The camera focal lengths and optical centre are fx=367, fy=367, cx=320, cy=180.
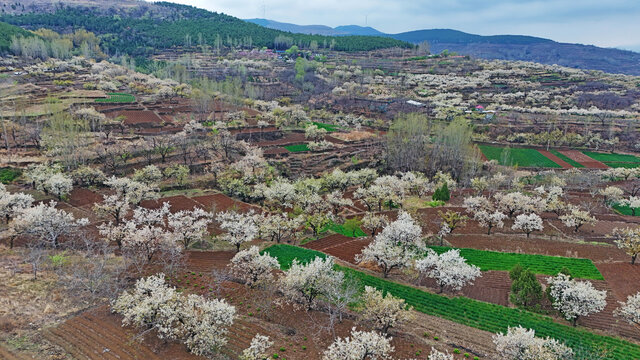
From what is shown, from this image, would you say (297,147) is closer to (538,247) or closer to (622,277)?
(538,247)

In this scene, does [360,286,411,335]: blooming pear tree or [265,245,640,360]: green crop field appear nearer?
[360,286,411,335]: blooming pear tree

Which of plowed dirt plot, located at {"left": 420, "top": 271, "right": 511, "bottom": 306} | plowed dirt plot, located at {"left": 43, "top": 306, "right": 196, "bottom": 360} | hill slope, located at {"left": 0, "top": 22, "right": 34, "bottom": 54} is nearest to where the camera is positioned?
plowed dirt plot, located at {"left": 43, "top": 306, "right": 196, "bottom": 360}

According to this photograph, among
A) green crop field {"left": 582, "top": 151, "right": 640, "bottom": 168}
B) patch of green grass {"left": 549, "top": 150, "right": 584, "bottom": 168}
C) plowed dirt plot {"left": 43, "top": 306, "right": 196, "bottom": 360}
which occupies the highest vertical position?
green crop field {"left": 582, "top": 151, "right": 640, "bottom": 168}

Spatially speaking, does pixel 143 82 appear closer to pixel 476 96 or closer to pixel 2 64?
pixel 2 64

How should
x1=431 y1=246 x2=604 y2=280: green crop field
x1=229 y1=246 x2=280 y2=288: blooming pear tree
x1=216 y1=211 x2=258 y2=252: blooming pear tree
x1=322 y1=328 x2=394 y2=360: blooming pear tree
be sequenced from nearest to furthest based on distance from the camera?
1. x1=322 y1=328 x2=394 y2=360: blooming pear tree
2. x1=229 y1=246 x2=280 y2=288: blooming pear tree
3. x1=431 y1=246 x2=604 y2=280: green crop field
4. x1=216 y1=211 x2=258 y2=252: blooming pear tree

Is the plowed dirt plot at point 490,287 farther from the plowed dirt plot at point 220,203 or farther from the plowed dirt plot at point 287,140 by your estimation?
the plowed dirt plot at point 287,140

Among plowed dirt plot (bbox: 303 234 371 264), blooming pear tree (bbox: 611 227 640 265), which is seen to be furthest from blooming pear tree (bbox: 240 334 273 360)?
blooming pear tree (bbox: 611 227 640 265)

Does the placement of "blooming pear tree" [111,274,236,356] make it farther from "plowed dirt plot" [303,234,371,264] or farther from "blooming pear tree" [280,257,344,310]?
"plowed dirt plot" [303,234,371,264]
